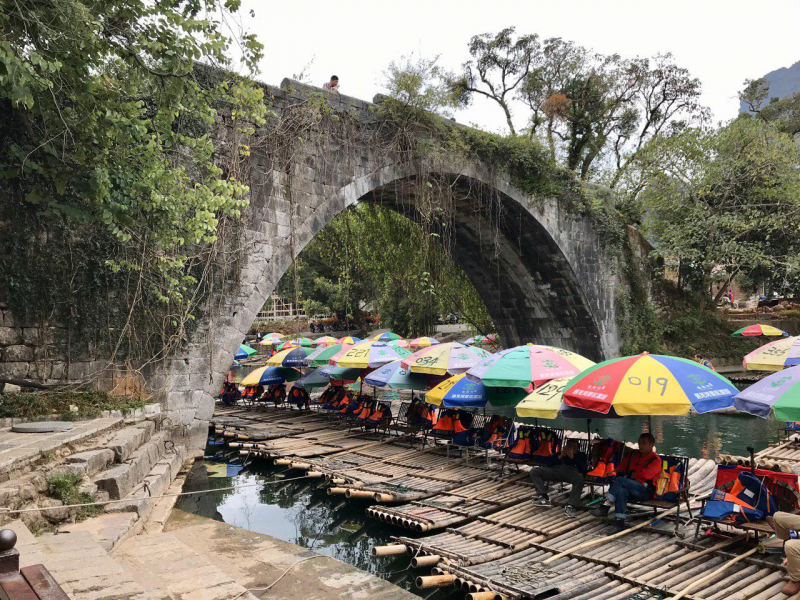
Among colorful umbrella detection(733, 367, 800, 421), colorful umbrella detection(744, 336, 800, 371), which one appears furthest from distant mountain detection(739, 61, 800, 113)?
colorful umbrella detection(733, 367, 800, 421)

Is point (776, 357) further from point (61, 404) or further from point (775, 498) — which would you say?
point (61, 404)

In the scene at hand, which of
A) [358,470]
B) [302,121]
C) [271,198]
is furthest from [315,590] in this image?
[302,121]

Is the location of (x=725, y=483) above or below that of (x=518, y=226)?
below

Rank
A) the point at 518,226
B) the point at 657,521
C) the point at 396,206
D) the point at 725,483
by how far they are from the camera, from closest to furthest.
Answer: the point at 725,483 → the point at 657,521 → the point at 396,206 → the point at 518,226

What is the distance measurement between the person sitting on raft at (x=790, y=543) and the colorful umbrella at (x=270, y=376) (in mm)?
10441

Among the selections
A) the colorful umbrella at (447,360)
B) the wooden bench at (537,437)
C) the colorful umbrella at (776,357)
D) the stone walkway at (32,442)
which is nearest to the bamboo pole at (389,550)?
the wooden bench at (537,437)

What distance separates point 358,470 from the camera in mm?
8070

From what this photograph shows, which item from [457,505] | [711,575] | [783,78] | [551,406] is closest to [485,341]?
[457,505]

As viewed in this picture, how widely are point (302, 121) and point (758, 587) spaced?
8.46 metres

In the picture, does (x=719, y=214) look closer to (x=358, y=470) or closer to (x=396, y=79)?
(x=396, y=79)

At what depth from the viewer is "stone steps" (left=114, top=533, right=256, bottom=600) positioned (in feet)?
10.5

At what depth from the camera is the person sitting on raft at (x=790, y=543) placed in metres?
3.73

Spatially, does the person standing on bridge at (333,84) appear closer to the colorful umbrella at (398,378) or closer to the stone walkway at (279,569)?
the colorful umbrella at (398,378)

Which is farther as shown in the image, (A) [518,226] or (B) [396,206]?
(A) [518,226]
